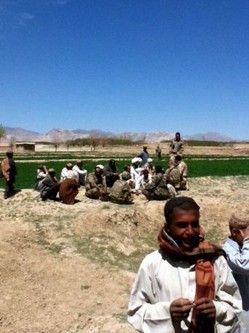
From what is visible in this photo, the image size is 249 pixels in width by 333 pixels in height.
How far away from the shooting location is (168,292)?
2559 millimetres

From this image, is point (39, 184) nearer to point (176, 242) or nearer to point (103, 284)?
point (103, 284)

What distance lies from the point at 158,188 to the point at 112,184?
1727 mm

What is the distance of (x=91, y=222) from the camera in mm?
12586

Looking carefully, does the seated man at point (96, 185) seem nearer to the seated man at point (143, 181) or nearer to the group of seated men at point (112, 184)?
the group of seated men at point (112, 184)

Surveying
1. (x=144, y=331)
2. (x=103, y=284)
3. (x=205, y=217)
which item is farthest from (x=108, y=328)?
(x=205, y=217)

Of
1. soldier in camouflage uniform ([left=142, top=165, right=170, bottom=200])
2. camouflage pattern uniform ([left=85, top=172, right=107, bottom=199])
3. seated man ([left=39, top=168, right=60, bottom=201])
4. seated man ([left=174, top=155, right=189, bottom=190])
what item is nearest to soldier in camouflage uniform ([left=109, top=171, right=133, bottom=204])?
camouflage pattern uniform ([left=85, top=172, right=107, bottom=199])

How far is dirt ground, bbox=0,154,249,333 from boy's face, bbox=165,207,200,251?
477 centimetres

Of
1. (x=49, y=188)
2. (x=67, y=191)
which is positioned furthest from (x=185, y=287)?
(x=49, y=188)

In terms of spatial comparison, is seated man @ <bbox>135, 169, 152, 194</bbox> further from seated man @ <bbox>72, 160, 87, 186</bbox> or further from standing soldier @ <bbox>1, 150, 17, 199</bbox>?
standing soldier @ <bbox>1, 150, 17, 199</bbox>

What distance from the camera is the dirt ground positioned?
8.12m

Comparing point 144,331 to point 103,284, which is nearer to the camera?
point 144,331

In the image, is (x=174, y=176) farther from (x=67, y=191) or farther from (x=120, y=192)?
(x=67, y=191)

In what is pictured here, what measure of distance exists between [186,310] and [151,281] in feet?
0.92

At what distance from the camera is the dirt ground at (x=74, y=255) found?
320 inches
